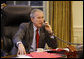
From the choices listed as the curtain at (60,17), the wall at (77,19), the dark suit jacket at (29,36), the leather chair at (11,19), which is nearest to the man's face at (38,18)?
the dark suit jacket at (29,36)

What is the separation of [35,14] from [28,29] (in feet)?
0.74

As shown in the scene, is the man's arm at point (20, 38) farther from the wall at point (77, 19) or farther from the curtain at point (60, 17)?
the wall at point (77, 19)

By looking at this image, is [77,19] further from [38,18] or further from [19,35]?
[19,35]

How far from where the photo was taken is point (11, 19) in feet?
8.01

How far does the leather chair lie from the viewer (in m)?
2.41

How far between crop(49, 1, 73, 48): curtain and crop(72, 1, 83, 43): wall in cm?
14

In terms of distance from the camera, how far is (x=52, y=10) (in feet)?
12.2

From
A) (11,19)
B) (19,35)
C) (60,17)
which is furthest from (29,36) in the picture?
(60,17)

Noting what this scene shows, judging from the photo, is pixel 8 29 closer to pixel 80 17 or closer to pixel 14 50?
pixel 14 50

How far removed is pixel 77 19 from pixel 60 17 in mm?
405

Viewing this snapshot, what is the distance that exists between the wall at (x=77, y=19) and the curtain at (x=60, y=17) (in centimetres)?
14

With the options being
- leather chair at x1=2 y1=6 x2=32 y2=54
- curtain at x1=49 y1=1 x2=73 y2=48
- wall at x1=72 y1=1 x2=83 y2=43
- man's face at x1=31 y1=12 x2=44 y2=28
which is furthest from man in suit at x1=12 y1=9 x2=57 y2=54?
wall at x1=72 y1=1 x2=83 y2=43

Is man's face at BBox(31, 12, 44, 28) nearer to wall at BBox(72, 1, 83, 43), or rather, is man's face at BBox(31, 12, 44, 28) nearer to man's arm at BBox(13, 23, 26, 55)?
man's arm at BBox(13, 23, 26, 55)

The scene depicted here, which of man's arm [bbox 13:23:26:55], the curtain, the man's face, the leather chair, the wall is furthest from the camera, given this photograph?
the wall
